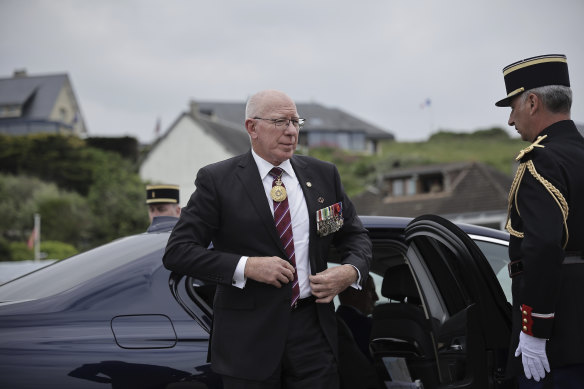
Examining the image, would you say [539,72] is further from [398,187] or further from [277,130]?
[398,187]

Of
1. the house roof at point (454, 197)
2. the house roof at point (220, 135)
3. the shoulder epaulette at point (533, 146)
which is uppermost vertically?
the house roof at point (220, 135)

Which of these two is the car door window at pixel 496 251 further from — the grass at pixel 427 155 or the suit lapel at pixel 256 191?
the grass at pixel 427 155

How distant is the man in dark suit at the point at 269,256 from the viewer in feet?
8.45

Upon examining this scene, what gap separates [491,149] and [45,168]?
5484cm

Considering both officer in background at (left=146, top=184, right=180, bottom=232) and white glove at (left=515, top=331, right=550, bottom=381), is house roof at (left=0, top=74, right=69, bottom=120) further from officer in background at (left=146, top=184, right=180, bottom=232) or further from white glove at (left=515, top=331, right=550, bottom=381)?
white glove at (left=515, top=331, right=550, bottom=381)

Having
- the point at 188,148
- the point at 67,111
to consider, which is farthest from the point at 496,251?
the point at 67,111

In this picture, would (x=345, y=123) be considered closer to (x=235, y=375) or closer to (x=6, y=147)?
(x=6, y=147)

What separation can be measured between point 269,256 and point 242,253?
0.11 m

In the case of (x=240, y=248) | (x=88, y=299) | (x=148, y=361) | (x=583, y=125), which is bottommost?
(x=148, y=361)

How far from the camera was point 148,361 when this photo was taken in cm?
275

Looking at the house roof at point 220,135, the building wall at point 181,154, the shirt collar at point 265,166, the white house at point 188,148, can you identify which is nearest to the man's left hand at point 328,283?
the shirt collar at point 265,166

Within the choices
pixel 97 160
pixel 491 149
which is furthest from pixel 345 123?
pixel 97 160

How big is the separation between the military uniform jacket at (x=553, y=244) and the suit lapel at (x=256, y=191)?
90 cm

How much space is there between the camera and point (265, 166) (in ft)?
9.25
